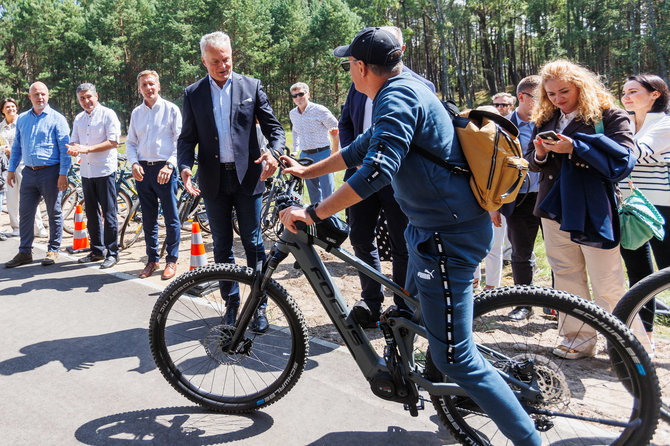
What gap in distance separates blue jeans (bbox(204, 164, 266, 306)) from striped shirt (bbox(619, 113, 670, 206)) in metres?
3.06

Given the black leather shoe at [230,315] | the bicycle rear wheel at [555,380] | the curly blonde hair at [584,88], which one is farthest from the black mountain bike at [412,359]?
the curly blonde hair at [584,88]

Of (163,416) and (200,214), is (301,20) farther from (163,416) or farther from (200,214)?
(163,416)

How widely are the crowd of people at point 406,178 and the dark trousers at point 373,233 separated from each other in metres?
0.01

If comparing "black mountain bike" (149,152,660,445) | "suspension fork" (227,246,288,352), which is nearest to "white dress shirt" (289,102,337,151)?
"black mountain bike" (149,152,660,445)

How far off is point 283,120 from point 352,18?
12976 millimetres

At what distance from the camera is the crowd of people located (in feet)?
7.93

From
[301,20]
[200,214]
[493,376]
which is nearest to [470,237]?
[493,376]

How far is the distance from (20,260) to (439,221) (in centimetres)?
677

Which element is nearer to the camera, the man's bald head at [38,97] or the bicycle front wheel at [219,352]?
the bicycle front wheel at [219,352]

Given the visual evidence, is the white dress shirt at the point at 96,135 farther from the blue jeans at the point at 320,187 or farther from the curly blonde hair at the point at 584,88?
the curly blonde hair at the point at 584,88

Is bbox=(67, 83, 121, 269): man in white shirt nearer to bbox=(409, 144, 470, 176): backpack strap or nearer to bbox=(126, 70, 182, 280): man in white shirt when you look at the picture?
bbox=(126, 70, 182, 280): man in white shirt

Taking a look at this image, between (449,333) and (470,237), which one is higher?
(470,237)

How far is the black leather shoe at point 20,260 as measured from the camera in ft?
23.8

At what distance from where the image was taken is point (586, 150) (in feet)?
11.0
